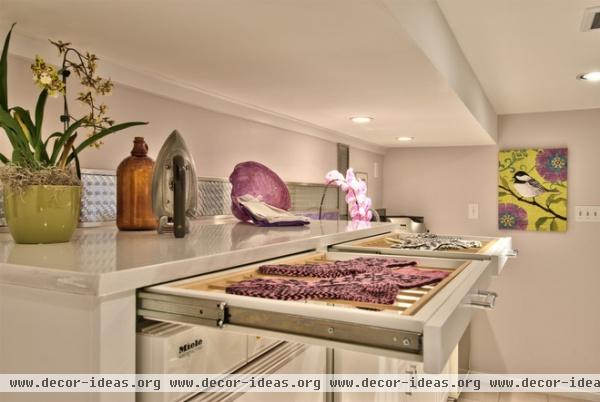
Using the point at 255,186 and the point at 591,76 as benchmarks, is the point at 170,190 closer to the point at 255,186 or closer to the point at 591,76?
the point at 255,186

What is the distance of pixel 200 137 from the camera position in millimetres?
1758

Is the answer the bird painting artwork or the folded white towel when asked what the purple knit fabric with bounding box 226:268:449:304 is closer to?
the folded white towel

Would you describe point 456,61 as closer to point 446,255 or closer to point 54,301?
point 446,255

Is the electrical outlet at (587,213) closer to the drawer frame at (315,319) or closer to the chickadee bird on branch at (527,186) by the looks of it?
the chickadee bird on branch at (527,186)

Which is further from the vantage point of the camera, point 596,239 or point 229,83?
point 596,239

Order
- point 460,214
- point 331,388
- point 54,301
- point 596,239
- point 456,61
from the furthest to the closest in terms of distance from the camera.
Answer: point 460,214, point 596,239, point 456,61, point 331,388, point 54,301

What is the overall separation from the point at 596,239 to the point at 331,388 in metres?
2.65

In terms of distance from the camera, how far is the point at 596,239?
3090 mm

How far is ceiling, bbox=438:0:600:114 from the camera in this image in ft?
4.90

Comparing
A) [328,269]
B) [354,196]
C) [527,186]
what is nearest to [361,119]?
[354,196]

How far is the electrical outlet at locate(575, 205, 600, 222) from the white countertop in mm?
2594

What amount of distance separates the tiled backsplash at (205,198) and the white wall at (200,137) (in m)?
0.04

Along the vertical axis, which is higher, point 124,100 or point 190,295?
point 124,100

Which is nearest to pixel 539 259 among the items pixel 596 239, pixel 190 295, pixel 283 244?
pixel 596 239
